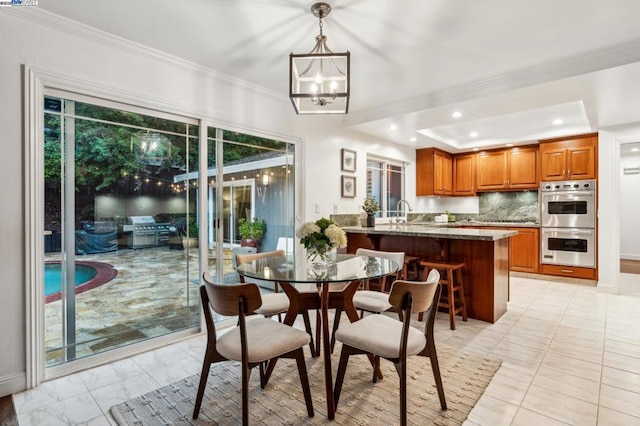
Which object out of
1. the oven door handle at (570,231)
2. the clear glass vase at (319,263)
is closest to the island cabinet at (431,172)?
the oven door handle at (570,231)

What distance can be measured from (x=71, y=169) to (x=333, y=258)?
2.09 metres

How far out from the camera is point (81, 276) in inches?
97.4

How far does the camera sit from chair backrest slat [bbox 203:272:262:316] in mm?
1633

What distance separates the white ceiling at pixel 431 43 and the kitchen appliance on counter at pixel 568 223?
1413 millimetres

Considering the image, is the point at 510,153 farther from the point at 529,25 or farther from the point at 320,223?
the point at 320,223

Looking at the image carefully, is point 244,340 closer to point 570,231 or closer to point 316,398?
point 316,398

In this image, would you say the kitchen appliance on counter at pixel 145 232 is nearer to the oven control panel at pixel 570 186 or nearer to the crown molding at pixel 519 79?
the crown molding at pixel 519 79

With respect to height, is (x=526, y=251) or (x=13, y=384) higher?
(x=526, y=251)

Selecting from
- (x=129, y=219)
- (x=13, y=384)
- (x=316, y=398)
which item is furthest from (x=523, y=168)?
(x=13, y=384)

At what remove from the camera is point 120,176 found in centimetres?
266

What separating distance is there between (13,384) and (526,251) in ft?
21.0

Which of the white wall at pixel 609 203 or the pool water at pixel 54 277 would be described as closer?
the pool water at pixel 54 277

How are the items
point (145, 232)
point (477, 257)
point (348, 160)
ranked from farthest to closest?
point (348, 160) → point (477, 257) → point (145, 232)

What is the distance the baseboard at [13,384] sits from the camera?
205 centimetres
